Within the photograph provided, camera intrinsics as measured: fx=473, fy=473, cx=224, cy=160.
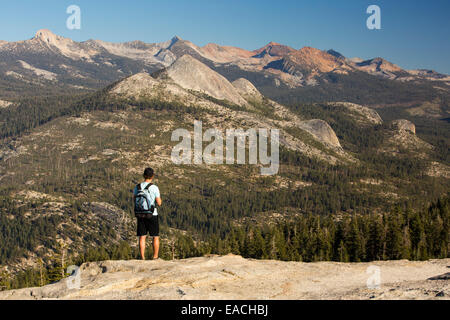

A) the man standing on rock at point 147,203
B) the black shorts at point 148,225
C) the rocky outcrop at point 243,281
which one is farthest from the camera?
the black shorts at point 148,225

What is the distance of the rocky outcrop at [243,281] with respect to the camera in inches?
923

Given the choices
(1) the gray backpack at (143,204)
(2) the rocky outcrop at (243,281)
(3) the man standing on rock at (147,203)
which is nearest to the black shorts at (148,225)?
(3) the man standing on rock at (147,203)

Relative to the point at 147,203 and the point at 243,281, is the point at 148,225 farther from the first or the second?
the point at 243,281

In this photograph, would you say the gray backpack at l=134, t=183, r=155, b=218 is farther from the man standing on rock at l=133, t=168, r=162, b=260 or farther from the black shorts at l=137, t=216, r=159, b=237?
the black shorts at l=137, t=216, r=159, b=237

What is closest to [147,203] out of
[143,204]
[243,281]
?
[143,204]

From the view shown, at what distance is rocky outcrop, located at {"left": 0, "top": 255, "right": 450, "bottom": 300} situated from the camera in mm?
23438

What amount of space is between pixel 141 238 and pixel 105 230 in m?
167

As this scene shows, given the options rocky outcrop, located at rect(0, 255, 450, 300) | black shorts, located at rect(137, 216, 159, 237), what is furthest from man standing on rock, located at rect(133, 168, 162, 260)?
rocky outcrop, located at rect(0, 255, 450, 300)

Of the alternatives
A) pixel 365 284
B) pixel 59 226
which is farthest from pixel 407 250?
pixel 59 226

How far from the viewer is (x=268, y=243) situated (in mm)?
108000

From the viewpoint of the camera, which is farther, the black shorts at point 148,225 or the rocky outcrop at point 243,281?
the black shorts at point 148,225

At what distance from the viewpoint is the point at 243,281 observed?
1054 inches

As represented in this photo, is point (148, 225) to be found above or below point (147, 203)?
below

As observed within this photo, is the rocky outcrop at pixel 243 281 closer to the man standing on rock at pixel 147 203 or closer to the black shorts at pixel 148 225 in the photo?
the black shorts at pixel 148 225
